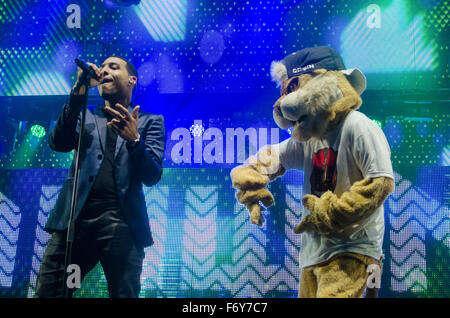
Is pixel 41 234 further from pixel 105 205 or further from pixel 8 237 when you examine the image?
pixel 105 205

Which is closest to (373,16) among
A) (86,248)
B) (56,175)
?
(86,248)

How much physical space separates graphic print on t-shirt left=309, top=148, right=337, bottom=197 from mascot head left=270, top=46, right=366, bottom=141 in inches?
3.7

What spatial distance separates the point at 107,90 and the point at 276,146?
1.02m

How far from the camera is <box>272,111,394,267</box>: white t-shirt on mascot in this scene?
1454mm

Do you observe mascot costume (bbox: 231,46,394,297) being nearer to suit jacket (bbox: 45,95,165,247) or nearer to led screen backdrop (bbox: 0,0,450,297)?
suit jacket (bbox: 45,95,165,247)

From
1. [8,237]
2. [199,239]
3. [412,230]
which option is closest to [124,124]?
[199,239]

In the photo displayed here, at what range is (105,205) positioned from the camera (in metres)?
1.85

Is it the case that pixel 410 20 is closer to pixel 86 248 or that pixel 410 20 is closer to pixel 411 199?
pixel 411 199

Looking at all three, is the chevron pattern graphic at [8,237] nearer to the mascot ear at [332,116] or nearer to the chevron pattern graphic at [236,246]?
the chevron pattern graphic at [236,246]

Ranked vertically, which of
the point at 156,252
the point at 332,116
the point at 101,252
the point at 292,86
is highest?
the point at 292,86

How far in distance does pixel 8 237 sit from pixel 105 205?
1.99 metres

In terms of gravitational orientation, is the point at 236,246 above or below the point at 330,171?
below

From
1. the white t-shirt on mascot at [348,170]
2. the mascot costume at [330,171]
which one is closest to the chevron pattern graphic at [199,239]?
the mascot costume at [330,171]

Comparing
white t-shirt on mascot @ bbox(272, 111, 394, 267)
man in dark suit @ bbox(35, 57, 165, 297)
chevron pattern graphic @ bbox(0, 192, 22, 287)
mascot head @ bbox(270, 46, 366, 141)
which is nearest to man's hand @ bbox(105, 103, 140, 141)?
man in dark suit @ bbox(35, 57, 165, 297)
